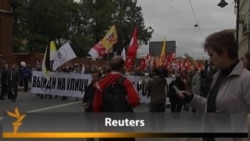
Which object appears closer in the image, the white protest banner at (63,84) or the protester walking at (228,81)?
the protester walking at (228,81)

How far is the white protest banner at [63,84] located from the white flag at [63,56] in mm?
658

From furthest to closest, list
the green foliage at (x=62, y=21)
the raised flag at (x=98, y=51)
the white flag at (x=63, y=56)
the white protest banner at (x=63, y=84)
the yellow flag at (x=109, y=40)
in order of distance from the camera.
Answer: the green foliage at (x=62, y=21), the yellow flag at (x=109, y=40), the raised flag at (x=98, y=51), the white flag at (x=63, y=56), the white protest banner at (x=63, y=84)

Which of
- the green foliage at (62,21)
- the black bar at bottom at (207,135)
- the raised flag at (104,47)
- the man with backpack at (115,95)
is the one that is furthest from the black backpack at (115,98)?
the green foliage at (62,21)

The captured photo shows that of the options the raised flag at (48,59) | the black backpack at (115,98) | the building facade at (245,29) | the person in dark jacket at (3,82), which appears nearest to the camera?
the black backpack at (115,98)

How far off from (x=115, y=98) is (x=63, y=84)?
2020 cm

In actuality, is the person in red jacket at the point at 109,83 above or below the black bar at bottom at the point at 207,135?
above

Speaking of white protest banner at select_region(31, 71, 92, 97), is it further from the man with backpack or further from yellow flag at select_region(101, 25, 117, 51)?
the man with backpack

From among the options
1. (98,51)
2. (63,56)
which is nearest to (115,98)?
(63,56)

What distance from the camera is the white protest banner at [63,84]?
25906 millimetres

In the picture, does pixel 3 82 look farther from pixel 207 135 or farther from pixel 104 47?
pixel 207 135

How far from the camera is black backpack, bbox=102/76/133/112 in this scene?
6273mm

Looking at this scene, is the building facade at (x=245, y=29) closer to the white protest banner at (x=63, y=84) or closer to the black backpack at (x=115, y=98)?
the white protest banner at (x=63, y=84)

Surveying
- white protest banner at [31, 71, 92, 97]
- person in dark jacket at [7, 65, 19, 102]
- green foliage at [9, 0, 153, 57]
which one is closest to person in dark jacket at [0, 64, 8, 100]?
person in dark jacket at [7, 65, 19, 102]

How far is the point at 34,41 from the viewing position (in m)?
64.2
